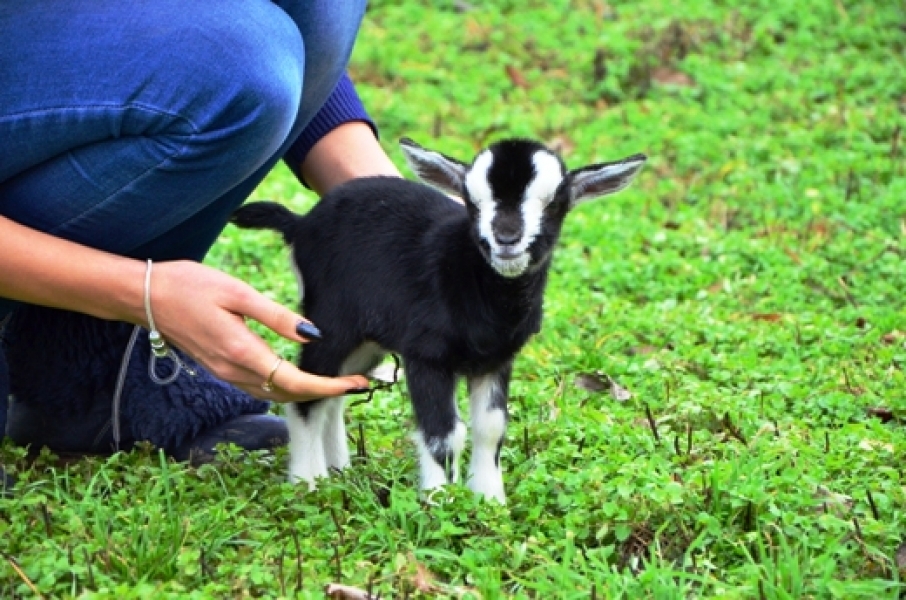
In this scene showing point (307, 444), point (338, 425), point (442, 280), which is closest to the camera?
point (442, 280)

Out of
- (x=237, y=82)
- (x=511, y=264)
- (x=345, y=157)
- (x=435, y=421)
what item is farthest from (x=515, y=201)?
(x=345, y=157)

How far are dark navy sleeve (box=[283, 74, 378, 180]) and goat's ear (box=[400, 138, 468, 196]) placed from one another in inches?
24.1

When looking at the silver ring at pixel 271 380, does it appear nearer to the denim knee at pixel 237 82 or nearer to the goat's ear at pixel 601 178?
the denim knee at pixel 237 82

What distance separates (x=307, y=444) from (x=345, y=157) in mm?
927

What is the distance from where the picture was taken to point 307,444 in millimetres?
3592

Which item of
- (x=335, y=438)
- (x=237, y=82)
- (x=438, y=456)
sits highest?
(x=237, y=82)

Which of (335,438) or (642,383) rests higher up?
(335,438)

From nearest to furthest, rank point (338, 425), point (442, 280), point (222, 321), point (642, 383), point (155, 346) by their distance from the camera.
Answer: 1. point (222, 321)
2. point (155, 346)
3. point (442, 280)
4. point (338, 425)
5. point (642, 383)

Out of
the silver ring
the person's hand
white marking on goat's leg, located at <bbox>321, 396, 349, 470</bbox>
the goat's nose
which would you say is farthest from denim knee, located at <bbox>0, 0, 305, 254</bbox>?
white marking on goat's leg, located at <bbox>321, 396, 349, 470</bbox>

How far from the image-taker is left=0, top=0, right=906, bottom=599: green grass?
2965 mm

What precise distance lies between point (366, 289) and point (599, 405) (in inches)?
40.7

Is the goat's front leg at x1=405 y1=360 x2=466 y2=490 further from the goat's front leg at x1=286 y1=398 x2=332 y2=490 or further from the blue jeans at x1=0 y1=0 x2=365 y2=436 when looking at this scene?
the blue jeans at x1=0 y1=0 x2=365 y2=436

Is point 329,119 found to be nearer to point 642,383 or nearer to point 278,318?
point 278,318

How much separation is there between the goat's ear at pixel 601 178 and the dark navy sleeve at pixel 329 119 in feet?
2.99
